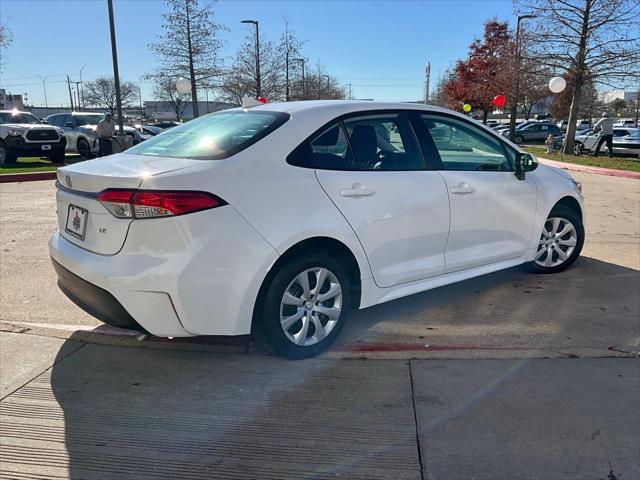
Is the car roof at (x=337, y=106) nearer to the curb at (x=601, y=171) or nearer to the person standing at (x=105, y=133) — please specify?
the person standing at (x=105, y=133)

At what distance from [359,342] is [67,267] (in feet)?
6.65

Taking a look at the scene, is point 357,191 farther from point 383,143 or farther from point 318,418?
point 318,418

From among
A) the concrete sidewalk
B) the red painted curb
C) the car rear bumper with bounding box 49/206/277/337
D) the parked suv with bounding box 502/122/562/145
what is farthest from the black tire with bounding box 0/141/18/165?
the parked suv with bounding box 502/122/562/145

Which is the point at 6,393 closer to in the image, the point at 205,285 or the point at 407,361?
the point at 205,285

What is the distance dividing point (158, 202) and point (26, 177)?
12641mm

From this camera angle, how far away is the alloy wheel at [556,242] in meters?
5.09

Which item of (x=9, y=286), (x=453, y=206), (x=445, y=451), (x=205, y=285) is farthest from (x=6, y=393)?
(x=453, y=206)

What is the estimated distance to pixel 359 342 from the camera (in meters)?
3.83

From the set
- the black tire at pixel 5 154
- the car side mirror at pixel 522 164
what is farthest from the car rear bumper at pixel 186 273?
the black tire at pixel 5 154

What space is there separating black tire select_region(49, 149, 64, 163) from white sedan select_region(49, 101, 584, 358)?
1480 cm

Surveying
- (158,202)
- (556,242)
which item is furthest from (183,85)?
(158,202)

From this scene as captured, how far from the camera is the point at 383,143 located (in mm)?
3904

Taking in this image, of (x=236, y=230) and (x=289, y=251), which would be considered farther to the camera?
(x=289, y=251)

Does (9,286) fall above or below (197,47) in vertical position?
below
